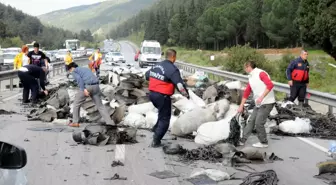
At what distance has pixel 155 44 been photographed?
4900 cm

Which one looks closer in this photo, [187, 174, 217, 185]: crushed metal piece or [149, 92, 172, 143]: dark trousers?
[187, 174, 217, 185]: crushed metal piece

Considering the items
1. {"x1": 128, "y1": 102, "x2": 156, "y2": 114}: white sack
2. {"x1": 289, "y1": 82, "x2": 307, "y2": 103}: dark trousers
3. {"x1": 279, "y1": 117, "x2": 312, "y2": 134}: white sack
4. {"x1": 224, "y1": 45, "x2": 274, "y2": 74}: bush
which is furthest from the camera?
{"x1": 224, "y1": 45, "x2": 274, "y2": 74}: bush

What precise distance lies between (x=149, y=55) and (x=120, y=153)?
125 feet

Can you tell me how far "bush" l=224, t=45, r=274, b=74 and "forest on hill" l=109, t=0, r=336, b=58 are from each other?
10983mm

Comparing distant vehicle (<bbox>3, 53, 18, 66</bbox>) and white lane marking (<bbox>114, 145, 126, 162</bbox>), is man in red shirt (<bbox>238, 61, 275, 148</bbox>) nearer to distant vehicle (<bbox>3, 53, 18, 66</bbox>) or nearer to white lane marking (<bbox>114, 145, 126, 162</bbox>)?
white lane marking (<bbox>114, 145, 126, 162</bbox>)

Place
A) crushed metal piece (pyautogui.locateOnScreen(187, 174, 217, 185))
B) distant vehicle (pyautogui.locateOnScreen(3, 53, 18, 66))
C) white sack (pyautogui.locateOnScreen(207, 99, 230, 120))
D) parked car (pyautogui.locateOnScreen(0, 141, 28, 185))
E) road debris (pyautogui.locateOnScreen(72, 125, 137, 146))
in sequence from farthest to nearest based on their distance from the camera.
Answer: distant vehicle (pyautogui.locateOnScreen(3, 53, 18, 66)), white sack (pyautogui.locateOnScreen(207, 99, 230, 120)), road debris (pyautogui.locateOnScreen(72, 125, 137, 146)), crushed metal piece (pyautogui.locateOnScreen(187, 174, 217, 185)), parked car (pyautogui.locateOnScreen(0, 141, 28, 185))

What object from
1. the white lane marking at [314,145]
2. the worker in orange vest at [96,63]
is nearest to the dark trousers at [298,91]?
the white lane marking at [314,145]

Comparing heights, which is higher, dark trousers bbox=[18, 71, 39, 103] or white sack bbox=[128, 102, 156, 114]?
dark trousers bbox=[18, 71, 39, 103]

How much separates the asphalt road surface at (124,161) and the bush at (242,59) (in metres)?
20.9

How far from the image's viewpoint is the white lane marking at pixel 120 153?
818 centimetres

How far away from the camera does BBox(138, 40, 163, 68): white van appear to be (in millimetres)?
45562

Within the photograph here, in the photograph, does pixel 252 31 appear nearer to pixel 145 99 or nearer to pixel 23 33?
pixel 23 33

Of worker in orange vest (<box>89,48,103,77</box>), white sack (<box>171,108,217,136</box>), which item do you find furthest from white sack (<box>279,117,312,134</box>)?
worker in orange vest (<box>89,48,103,77</box>)

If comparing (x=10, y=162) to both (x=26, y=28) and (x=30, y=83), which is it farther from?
(x=26, y=28)
